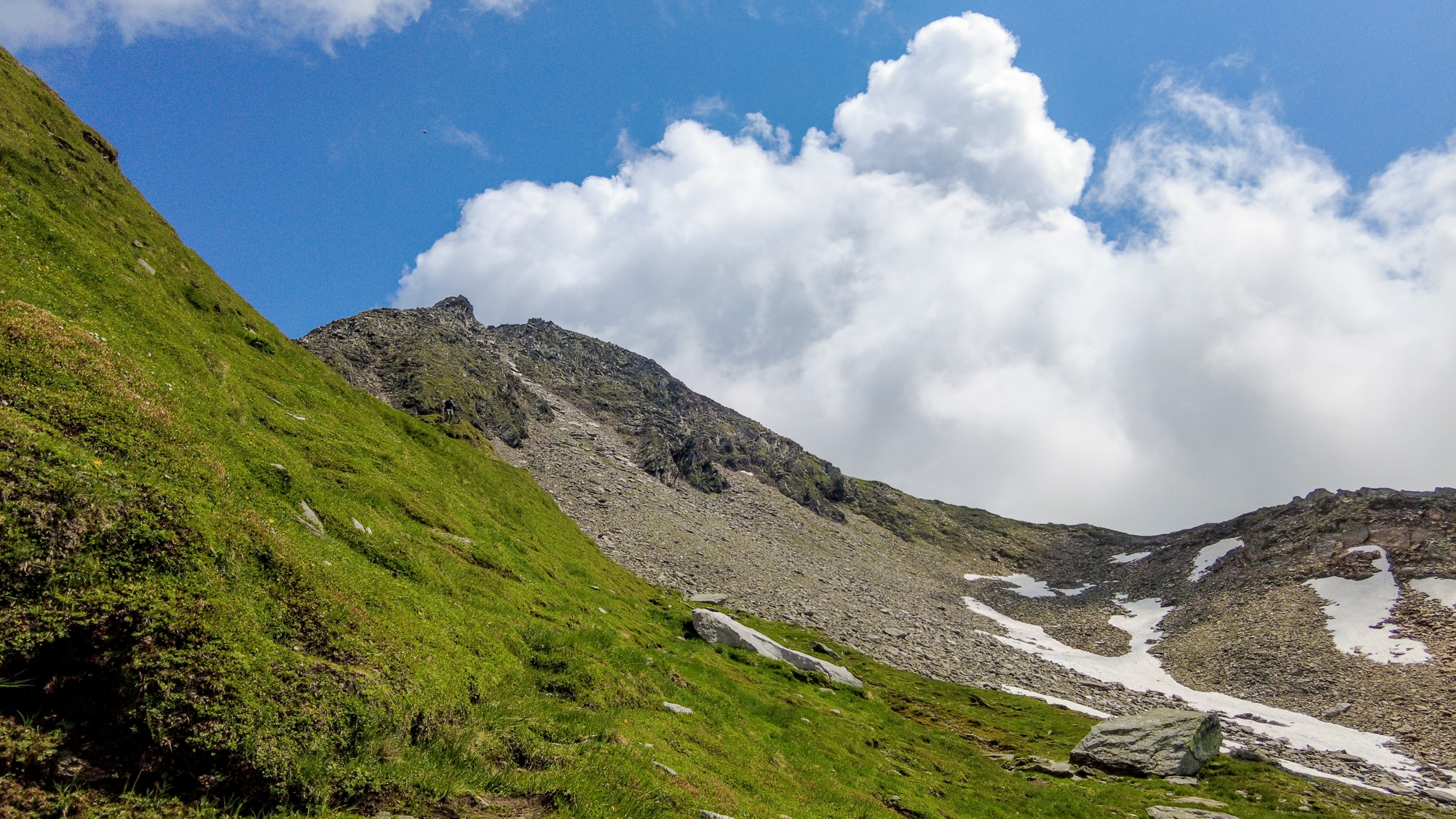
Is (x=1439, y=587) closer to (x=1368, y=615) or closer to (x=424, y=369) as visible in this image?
(x=1368, y=615)

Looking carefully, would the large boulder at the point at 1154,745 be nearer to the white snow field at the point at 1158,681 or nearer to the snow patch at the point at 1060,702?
the snow patch at the point at 1060,702

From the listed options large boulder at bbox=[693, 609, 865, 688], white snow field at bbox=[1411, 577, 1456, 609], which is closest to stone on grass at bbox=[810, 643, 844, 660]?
large boulder at bbox=[693, 609, 865, 688]

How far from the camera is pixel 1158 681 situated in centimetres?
8650

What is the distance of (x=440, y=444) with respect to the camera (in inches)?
1718

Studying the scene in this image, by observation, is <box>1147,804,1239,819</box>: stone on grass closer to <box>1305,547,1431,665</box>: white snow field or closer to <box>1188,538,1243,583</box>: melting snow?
<box>1305,547,1431,665</box>: white snow field

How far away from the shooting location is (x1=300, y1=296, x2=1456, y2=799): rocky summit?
74938mm

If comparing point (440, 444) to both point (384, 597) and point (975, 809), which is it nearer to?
point (384, 597)

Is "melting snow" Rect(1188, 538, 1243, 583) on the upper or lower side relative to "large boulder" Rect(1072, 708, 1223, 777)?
upper

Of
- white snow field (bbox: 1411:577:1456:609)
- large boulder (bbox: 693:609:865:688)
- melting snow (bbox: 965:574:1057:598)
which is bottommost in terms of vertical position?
large boulder (bbox: 693:609:865:688)

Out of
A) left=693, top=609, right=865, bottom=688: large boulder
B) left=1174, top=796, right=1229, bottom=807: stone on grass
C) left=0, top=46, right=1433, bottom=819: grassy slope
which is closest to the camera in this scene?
left=0, top=46, right=1433, bottom=819: grassy slope

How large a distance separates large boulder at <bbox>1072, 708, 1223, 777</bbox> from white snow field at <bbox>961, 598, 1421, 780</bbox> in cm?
2475

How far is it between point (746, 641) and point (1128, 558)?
172 m

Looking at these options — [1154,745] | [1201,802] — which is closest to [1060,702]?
[1154,745]


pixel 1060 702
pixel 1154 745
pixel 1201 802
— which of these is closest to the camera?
pixel 1201 802
